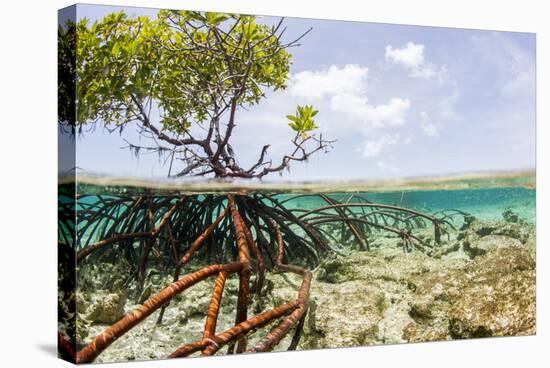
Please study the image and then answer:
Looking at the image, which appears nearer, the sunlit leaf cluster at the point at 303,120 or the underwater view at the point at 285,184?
the underwater view at the point at 285,184

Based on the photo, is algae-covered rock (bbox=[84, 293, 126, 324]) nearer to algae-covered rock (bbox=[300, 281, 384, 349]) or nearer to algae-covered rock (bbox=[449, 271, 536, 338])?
algae-covered rock (bbox=[300, 281, 384, 349])

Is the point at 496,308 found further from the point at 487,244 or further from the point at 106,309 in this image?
the point at 106,309

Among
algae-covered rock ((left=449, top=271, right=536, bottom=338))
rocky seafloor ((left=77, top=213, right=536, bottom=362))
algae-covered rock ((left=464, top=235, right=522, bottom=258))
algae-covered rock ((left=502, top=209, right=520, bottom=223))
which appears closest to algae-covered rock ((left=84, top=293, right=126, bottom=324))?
rocky seafloor ((left=77, top=213, right=536, bottom=362))

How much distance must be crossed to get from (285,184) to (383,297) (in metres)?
1.32

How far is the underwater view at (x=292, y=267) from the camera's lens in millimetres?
6711

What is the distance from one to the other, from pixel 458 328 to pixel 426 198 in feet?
3.87

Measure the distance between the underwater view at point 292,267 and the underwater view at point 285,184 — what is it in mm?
16

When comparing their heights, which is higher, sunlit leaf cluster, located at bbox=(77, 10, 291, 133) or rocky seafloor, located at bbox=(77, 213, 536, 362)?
sunlit leaf cluster, located at bbox=(77, 10, 291, 133)

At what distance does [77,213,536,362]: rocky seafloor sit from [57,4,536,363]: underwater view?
14 mm

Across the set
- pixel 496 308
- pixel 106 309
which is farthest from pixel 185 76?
pixel 496 308

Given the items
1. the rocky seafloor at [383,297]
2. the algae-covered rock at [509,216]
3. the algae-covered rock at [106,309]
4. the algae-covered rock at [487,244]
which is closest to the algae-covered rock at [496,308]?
the rocky seafloor at [383,297]

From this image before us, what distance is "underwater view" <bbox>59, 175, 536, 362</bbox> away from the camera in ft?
22.0

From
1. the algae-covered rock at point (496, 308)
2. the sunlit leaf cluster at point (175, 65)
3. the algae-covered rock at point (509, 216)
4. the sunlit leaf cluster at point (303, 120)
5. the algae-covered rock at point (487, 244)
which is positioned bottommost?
the algae-covered rock at point (496, 308)

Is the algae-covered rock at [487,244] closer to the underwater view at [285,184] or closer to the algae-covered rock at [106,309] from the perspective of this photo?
the underwater view at [285,184]
